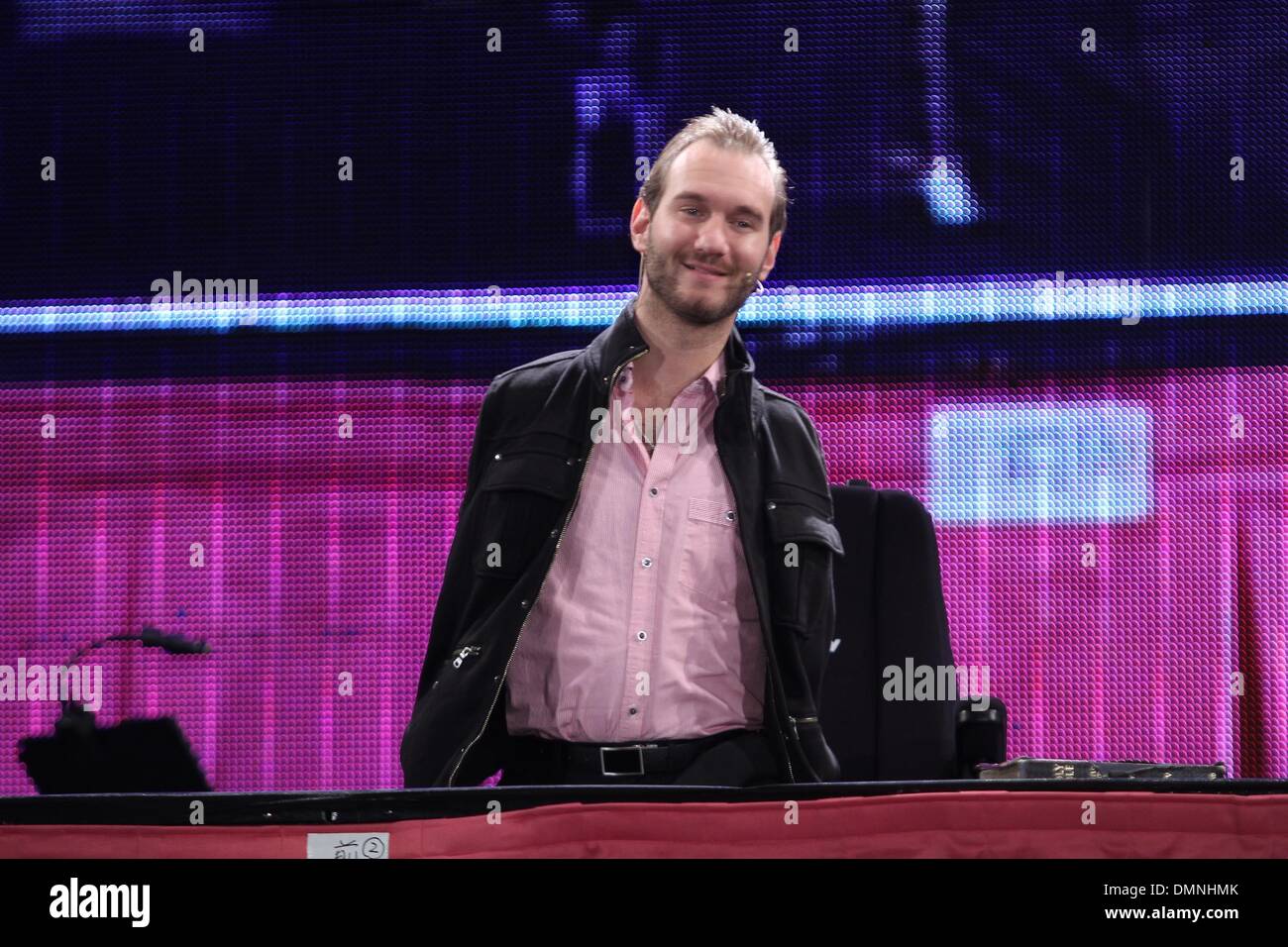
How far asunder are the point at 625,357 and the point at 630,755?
21.9 inches

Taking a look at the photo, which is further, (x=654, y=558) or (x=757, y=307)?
(x=757, y=307)

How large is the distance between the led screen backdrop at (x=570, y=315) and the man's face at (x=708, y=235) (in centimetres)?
104

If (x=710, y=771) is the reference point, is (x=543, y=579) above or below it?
above

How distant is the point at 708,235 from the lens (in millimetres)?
1902

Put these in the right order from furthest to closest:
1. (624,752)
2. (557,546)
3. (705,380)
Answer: (705,380) < (557,546) < (624,752)

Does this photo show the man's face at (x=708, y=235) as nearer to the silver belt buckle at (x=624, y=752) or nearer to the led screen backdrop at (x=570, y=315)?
the silver belt buckle at (x=624, y=752)

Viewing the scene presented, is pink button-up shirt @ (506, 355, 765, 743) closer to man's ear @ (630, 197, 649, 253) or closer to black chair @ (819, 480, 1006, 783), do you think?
man's ear @ (630, 197, 649, 253)

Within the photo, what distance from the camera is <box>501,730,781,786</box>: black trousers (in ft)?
5.86

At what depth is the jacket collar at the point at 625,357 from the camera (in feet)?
6.47

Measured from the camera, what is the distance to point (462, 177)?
9.82 ft

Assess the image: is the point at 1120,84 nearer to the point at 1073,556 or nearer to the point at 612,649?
the point at 1073,556

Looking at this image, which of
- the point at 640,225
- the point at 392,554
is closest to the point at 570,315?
the point at 392,554

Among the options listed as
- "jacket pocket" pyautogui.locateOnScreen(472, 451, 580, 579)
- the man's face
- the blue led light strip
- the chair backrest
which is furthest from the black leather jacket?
the blue led light strip

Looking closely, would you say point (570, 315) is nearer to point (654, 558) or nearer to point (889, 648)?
point (889, 648)
